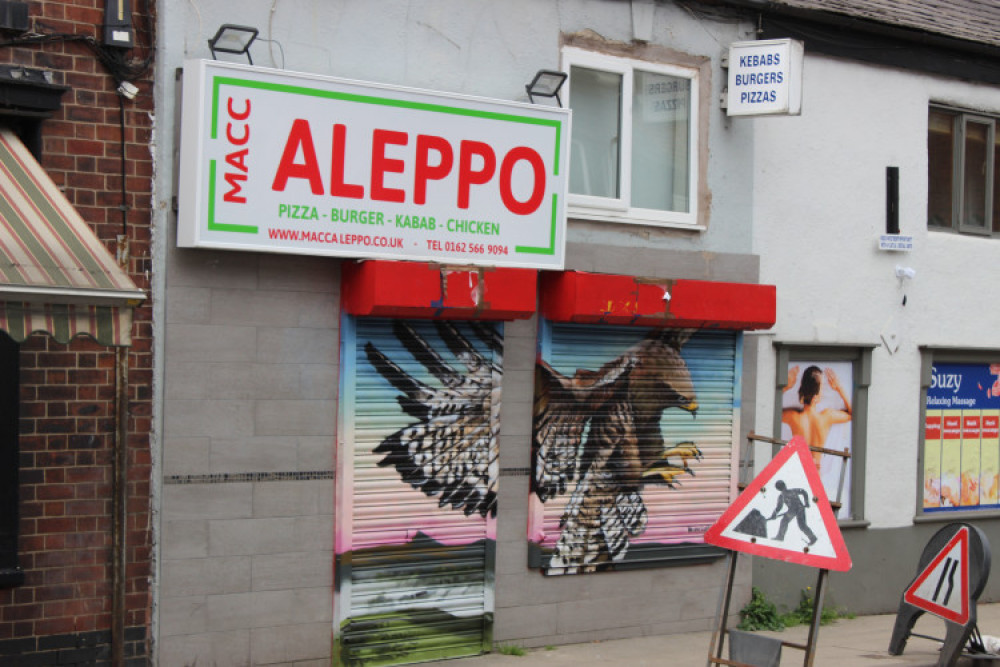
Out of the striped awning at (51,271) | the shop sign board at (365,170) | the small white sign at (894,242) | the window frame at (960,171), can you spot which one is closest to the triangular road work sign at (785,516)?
the shop sign board at (365,170)

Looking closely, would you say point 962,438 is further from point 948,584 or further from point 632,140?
point 632,140

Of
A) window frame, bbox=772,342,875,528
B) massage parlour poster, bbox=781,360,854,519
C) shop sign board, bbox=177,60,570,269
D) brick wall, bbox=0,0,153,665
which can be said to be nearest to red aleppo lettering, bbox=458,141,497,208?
shop sign board, bbox=177,60,570,269

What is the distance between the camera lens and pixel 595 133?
34.3ft

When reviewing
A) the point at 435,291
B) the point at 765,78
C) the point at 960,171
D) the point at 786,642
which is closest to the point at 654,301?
the point at 435,291

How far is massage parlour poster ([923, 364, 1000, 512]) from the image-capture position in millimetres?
12773

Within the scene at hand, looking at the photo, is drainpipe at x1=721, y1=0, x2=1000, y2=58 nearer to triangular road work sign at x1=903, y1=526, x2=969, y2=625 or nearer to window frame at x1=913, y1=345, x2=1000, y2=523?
window frame at x1=913, y1=345, x2=1000, y2=523

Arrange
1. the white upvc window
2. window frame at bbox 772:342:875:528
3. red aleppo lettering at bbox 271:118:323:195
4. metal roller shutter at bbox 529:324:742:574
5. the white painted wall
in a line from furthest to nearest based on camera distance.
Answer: window frame at bbox 772:342:875:528
the white painted wall
the white upvc window
metal roller shutter at bbox 529:324:742:574
red aleppo lettering at bbox 271:118:323:195

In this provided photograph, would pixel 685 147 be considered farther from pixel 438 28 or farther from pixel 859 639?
pixel 859 639

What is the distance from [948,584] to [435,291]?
4.53m

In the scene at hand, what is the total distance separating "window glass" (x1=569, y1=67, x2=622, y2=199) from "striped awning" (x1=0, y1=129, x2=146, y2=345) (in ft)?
14.3

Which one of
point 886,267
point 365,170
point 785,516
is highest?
point 365,170

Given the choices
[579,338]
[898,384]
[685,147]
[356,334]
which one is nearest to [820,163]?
[685,147]

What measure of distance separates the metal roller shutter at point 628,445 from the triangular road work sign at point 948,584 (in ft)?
5.96

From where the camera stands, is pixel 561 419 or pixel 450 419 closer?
pixel 450 419
